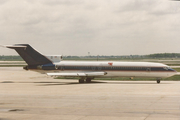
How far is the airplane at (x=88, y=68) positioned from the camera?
36.9 metres

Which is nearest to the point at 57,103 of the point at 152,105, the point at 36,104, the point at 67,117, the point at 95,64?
the point at 36,104

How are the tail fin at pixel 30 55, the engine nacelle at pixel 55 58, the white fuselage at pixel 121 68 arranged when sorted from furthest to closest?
the engine nacelle at pixel 55 58 → the tail fin at pixel 30 55 → the white fuselage at pixel 121 68

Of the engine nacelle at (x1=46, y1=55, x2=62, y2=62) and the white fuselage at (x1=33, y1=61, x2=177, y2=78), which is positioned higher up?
the engine nacelle at (x1=46, y1=55, x2=62, y2=62)

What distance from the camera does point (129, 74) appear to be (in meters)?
37.1

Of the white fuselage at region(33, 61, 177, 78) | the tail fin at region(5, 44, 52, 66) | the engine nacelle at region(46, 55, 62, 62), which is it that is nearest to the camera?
the white fuselage at region(33, 61, 177, 78)

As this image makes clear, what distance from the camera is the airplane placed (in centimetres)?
3688

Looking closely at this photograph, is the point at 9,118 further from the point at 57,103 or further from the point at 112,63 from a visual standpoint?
the point at 112,63

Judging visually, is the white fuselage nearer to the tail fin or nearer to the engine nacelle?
the engine nacelle

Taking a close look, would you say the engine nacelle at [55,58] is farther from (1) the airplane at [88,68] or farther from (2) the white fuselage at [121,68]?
(2) the white fuselage at [121,68]

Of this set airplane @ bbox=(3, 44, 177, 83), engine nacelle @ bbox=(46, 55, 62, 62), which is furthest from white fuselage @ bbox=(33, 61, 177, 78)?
engine nacelle @ bbox=(46, 55, 62, 62)

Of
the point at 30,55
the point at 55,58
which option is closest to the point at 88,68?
the point at 55,58

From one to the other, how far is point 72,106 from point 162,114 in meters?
5.69

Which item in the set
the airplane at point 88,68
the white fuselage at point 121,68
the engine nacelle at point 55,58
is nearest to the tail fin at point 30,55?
the airplane at point 88,68

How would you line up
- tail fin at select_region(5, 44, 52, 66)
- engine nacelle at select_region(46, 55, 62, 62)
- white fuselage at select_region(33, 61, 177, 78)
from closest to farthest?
white fuselage at select_region(33, 61, 177, 78), tail fin at select_region(5, 44, 52, 66), engine nacelle at select_region(46, 55, 62, 62)
